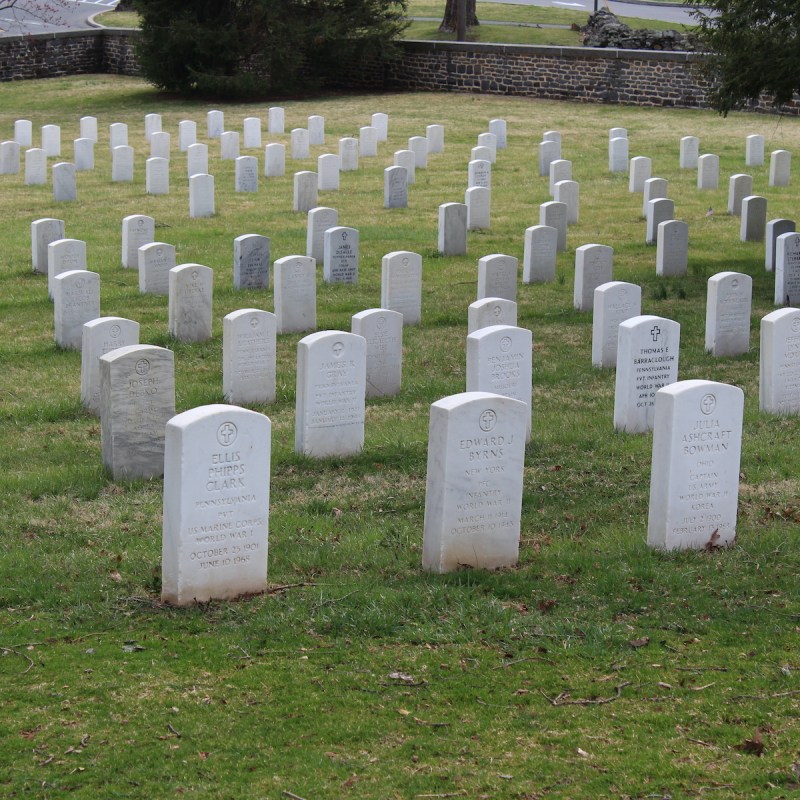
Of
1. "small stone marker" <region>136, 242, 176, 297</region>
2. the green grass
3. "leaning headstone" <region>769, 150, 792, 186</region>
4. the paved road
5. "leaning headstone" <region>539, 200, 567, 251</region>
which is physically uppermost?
the paved road

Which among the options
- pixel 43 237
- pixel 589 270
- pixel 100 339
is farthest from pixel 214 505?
pixel 43 237

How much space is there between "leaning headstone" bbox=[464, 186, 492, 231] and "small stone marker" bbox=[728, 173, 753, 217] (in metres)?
4.41

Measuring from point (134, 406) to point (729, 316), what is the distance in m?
6.23

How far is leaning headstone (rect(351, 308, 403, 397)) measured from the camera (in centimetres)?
1108

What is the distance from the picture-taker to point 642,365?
32.6 ft

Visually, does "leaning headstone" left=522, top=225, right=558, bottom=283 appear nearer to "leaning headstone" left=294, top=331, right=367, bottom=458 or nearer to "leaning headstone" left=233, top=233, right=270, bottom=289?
"leaning headstone" left=233, top=233, right=270, bottom=289

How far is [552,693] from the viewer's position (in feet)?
19.2

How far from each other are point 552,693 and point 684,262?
11.8 m

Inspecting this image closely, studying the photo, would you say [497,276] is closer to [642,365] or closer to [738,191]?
[642,365]

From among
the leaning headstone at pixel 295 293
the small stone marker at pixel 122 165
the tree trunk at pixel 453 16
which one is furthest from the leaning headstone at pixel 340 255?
the tree trunk at pixel 453 16

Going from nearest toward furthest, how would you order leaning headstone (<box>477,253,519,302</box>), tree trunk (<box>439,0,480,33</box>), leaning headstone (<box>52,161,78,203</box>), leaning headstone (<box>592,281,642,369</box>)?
leaning headstone (<box>592,281,642,369</box>)
leaning headstone (<box>477,253,519,302</box>)
leaning headstone (<box>52,161,78,203</box>)
tree trunk (<box>439,0,480,33</box>)

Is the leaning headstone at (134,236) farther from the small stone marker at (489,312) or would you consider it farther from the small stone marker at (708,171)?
the small stone marker at (708,171)

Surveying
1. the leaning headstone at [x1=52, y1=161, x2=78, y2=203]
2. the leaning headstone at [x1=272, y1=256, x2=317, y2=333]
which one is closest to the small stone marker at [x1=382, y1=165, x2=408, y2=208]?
the leaning headstone at [x1=52, y1=161, x2=78, y2=203]

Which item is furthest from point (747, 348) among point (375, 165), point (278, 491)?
point (375, 165)
